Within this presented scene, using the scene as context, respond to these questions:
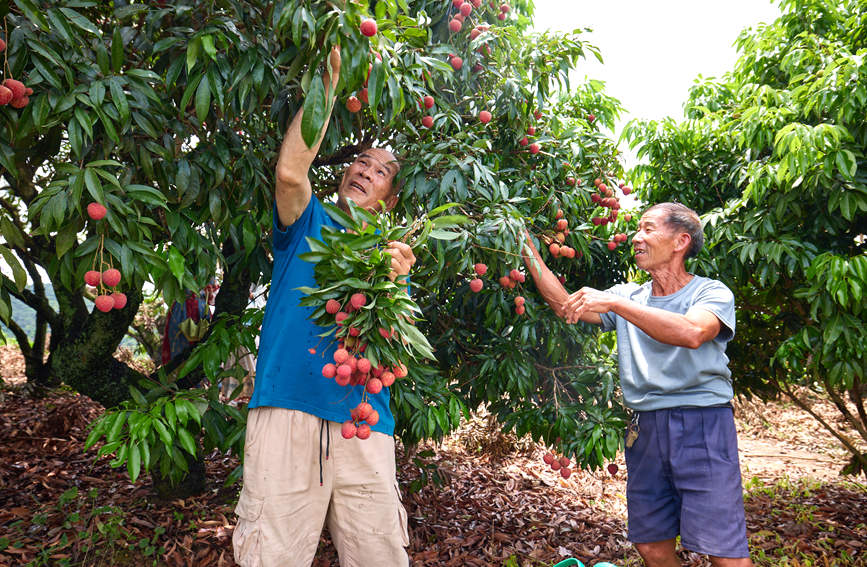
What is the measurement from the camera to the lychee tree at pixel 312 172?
5.51 feet

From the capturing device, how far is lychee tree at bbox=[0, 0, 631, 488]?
168cm

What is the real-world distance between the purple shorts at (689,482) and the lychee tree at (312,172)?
29 centimetres

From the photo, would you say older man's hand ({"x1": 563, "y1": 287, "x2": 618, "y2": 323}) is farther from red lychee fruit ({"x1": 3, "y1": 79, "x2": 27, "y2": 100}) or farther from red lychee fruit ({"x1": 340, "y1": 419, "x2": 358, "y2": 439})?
red lychee fruit ({"x1": 3, "y1": 79, "x2": 27, "y2": 100})

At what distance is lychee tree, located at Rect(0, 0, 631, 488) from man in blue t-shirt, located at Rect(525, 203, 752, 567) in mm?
314

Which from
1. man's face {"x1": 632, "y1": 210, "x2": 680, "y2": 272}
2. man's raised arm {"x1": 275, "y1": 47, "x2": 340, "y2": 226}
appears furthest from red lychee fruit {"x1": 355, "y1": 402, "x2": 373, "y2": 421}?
man's face {"x1": 632, "y1": 210, "x2": 680, "y2": 272}

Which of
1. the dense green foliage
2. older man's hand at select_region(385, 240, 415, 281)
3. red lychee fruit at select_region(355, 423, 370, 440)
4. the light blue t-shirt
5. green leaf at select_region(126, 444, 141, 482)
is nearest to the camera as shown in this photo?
older man's hand at select_region(385, 240, 415, 281)

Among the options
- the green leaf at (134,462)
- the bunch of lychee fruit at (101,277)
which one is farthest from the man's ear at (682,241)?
the green leaf at (134,462)

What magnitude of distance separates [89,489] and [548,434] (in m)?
3.00

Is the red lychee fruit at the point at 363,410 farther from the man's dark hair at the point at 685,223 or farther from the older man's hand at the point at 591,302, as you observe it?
the man's dark hair at the point at 685,223

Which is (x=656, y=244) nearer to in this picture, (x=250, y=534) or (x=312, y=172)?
(x=312, y=172)

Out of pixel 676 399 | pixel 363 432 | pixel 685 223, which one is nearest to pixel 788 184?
pixel 685 223

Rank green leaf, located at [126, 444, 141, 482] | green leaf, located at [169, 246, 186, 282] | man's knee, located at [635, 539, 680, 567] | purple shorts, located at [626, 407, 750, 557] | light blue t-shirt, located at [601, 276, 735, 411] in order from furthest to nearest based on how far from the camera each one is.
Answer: man's knee, located at [635, 539, 680, 567] < light blue t-shirt, located at [601, 276, 735, 411] < purple shorts, located at [626, 407, 750, 557] < green leaf, located at [126, 444, 141, 482] < green leaf, located at [169, 246, 186, 282]

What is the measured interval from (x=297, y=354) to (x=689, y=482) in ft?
5.23

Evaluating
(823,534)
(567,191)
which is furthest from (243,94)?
(823,534)
